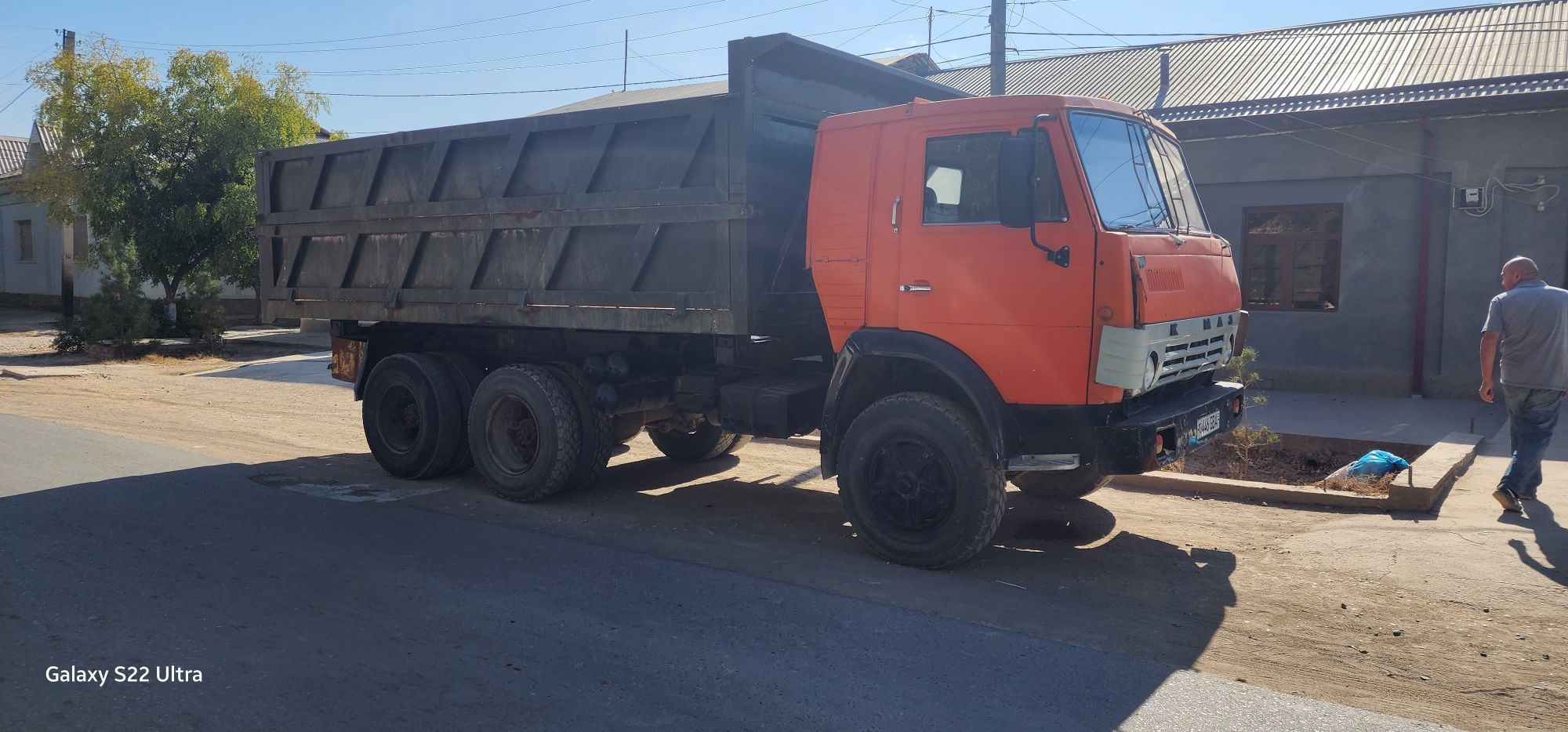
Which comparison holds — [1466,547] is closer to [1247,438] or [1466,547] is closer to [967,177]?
[1247,438]

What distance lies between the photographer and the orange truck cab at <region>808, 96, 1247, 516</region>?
5.45 metres

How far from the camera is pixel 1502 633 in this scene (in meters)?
4.93

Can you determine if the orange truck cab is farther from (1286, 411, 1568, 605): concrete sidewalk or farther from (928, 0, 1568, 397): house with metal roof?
(928, 0, 1568, 397): house with metal roof

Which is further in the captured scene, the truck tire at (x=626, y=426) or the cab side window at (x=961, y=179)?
the truck tire at (x=626, y=426)

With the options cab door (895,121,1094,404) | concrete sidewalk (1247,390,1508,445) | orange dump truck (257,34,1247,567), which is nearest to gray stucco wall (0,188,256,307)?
orange dump truck (257,34,1247,567)

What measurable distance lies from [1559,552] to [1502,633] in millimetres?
1662

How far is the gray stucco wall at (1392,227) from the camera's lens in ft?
40.3

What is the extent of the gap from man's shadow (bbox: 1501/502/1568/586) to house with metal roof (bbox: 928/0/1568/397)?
21.2 feet

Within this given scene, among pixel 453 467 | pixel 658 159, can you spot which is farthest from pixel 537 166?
pixel 453 467

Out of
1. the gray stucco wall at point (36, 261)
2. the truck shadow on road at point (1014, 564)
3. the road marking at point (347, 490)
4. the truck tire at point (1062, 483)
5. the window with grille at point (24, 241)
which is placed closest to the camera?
the truck shadow on road at point (1014, 564)

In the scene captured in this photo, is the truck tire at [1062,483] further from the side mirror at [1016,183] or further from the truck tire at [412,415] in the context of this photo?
the truck tire at [412,415]

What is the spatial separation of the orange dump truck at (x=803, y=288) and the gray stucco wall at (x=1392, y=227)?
306 inches

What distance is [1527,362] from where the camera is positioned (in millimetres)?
6977

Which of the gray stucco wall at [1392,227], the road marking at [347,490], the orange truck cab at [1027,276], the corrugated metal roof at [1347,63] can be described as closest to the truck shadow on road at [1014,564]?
the orange truck cab at [1027,276]
